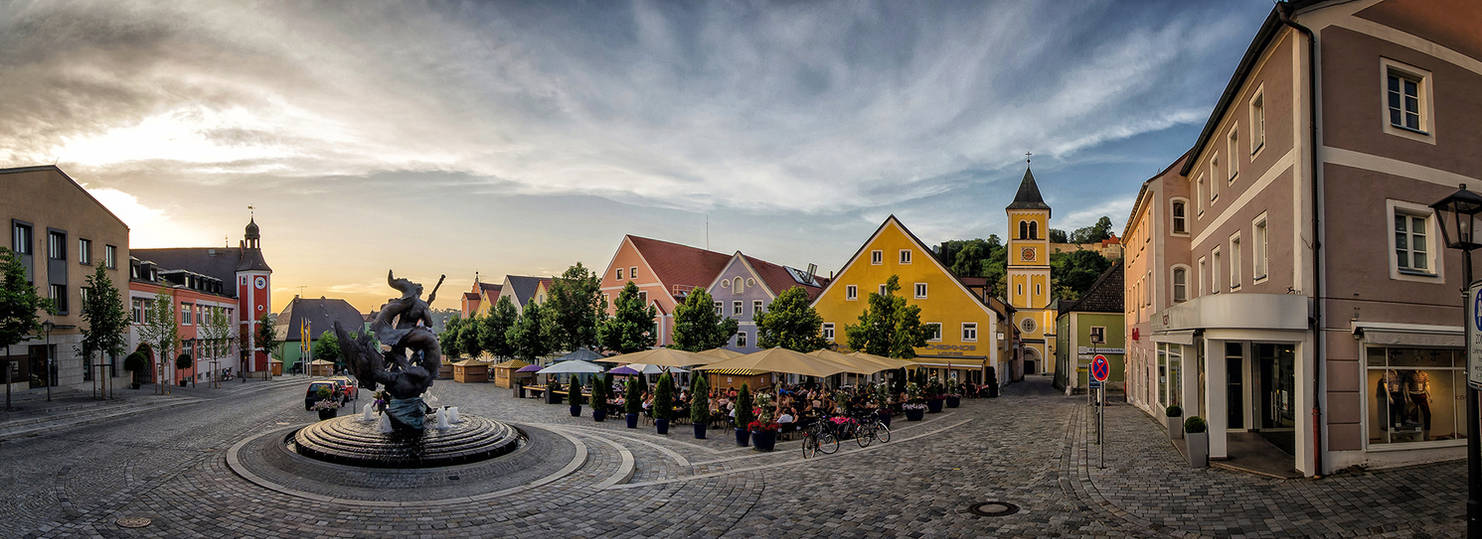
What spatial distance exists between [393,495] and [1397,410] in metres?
17.4

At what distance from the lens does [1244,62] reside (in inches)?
582

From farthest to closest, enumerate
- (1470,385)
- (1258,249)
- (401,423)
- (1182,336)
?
(1182,336), (401,423), (1258,249), (1470,385)

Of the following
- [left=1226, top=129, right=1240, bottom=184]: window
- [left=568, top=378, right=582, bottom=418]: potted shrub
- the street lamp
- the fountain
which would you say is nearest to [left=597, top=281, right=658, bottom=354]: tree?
[left=568, top=378, right=582, bottom=418]: potted shrub

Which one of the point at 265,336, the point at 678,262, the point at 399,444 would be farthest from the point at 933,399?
the point at 265,336

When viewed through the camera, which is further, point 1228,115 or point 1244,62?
point 1228,115

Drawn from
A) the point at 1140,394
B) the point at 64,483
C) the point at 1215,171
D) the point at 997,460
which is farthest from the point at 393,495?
the point at 1140,394

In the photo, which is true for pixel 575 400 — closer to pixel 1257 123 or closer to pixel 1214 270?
pixel 1214 270

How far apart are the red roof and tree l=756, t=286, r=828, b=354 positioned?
53.4ft

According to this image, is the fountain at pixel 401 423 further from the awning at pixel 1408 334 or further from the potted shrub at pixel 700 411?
the awning at pixel 1408 334

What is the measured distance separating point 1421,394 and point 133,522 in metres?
20.8

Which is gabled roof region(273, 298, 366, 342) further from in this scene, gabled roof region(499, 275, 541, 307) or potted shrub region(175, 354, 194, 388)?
potted shrub region(175, 354, 194, 388)

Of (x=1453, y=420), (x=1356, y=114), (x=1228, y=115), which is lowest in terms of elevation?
(x=1453, y=420)

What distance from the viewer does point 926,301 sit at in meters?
41.9

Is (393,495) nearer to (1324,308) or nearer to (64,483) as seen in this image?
(64,483)
